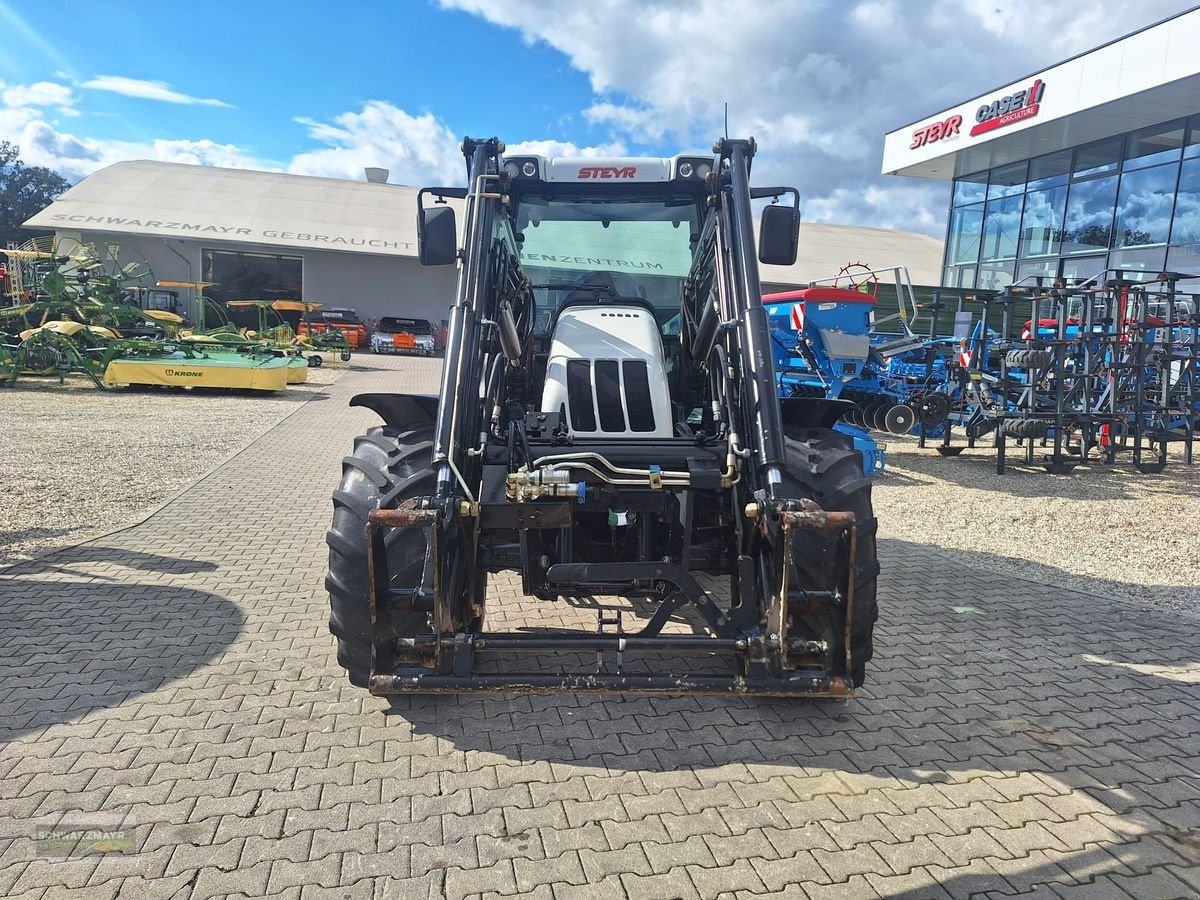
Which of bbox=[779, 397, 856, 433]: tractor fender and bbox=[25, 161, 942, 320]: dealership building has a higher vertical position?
bbox=[25, 161, 942, 320]: dealership building

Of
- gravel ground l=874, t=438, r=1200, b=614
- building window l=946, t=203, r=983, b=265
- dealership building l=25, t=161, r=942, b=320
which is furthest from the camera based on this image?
dealership building l=25, t=161, r=942, b=320

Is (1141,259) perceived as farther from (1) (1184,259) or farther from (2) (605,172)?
(2) (605,172)

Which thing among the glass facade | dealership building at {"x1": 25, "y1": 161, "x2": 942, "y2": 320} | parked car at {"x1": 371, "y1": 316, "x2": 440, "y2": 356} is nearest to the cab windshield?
the glass facade

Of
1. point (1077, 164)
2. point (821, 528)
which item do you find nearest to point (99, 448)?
point (821, 528)

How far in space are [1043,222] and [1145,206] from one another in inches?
115

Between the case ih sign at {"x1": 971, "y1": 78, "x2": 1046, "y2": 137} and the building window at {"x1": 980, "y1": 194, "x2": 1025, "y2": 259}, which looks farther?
the building window at {"x1": 980, "y1": 194, "x2": 1025, "y2": 259}

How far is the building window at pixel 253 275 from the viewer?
1336 inches

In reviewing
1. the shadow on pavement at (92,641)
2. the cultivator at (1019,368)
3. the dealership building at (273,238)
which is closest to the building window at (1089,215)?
the cultivator at (1019,368)

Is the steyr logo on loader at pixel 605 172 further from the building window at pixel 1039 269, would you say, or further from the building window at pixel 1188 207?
the building window at pixel 1039 269

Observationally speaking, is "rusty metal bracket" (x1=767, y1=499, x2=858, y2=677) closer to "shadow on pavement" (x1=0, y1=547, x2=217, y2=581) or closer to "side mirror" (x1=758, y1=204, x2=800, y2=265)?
"side mirror" (x1=758, y1=204, x2=800, y2=265)

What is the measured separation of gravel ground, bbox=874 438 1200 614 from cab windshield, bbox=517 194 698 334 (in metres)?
3.39

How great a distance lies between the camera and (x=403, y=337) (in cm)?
2944

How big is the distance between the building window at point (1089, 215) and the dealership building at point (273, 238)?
37.4ft

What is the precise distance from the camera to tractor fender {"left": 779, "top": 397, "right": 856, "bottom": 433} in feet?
13.3
